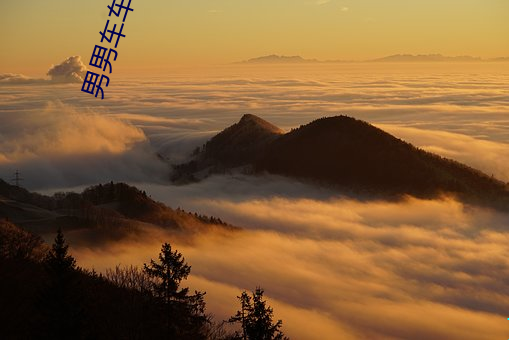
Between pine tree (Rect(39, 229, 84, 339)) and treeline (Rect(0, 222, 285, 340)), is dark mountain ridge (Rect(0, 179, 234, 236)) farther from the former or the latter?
pine tree (Rect(39, 229, 84, 339))

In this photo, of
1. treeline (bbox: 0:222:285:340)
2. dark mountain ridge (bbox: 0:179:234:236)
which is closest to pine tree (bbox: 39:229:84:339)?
treeline (bbox: 0:222:285:340)

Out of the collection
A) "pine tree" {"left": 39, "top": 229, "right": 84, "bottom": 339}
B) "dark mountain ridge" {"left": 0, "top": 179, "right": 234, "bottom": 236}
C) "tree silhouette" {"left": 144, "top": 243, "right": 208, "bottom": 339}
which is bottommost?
"pine tree" {"left": 39, "top": 229, "right": 84, "bottom": 339}

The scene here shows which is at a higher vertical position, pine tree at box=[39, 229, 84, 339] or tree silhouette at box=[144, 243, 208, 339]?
tree silhouette at box=[144, 243, 208, 339]

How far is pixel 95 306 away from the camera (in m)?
55.3

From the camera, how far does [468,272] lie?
14150 centimetres

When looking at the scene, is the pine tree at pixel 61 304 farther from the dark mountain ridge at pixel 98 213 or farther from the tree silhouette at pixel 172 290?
the dark mountain ridge at pixel 98 213

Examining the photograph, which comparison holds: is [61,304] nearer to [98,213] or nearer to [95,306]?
[95,306]

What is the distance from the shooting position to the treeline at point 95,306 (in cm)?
3553

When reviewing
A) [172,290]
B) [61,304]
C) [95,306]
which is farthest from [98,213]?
[61,304]

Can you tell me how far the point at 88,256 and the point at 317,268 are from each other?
53.9 meters

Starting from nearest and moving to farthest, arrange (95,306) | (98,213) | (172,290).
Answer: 1. (172,290)
2. (95,306)
3. (98,213)

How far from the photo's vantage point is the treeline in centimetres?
3553

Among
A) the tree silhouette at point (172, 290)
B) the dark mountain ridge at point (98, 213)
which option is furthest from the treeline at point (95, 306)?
the dark mountain ridge at point (98, 213)

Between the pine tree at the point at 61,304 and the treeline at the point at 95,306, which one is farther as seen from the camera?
the treeline at the point at 95,306
